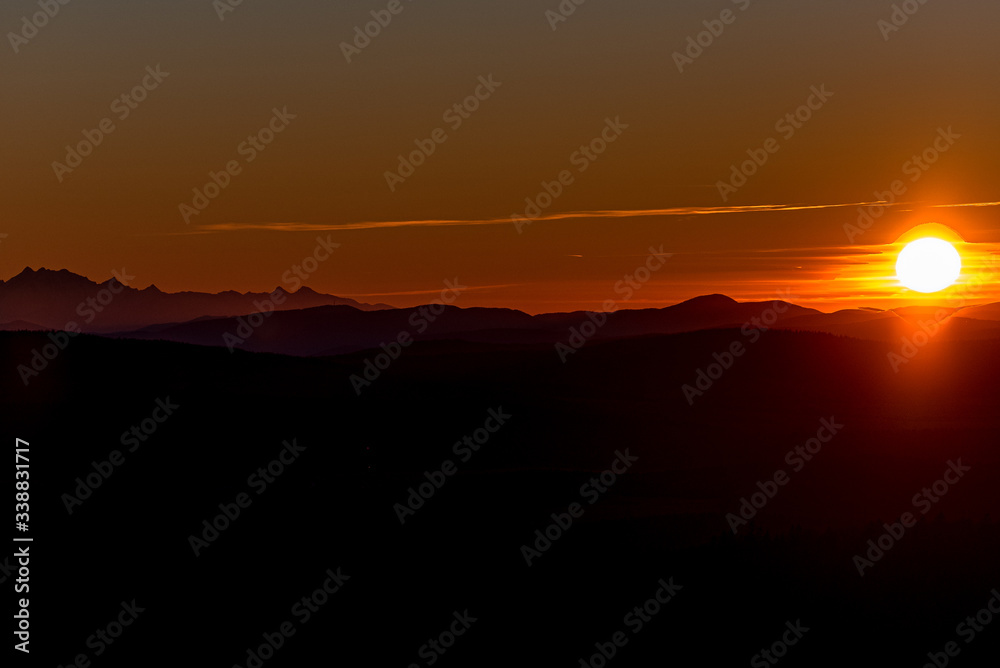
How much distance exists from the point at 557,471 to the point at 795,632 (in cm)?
1820

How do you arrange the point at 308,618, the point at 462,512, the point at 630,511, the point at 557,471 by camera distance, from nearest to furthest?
the point at 308,618
the point at 462,512
the point at 630,511
the point at 557,471

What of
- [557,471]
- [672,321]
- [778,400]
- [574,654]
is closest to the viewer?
[574,654]

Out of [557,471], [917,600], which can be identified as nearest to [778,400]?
[557,471]

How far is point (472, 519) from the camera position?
2884cm

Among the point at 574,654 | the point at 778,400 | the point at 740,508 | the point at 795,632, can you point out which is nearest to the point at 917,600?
the point at 795,632

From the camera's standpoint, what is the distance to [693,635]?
19172 mm

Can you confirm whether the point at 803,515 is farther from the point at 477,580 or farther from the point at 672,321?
the point at 672,321

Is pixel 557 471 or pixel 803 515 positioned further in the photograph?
pixel 557 471

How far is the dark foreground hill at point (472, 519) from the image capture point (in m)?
19.6

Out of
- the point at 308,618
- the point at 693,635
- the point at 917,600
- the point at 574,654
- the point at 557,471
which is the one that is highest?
the point at 557,471

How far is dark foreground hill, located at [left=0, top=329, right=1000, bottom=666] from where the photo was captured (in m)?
19.6

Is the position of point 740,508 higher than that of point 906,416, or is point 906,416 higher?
point 906,416

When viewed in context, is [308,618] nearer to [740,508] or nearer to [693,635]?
[693,635]

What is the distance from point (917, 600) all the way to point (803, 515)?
10.7 metres
